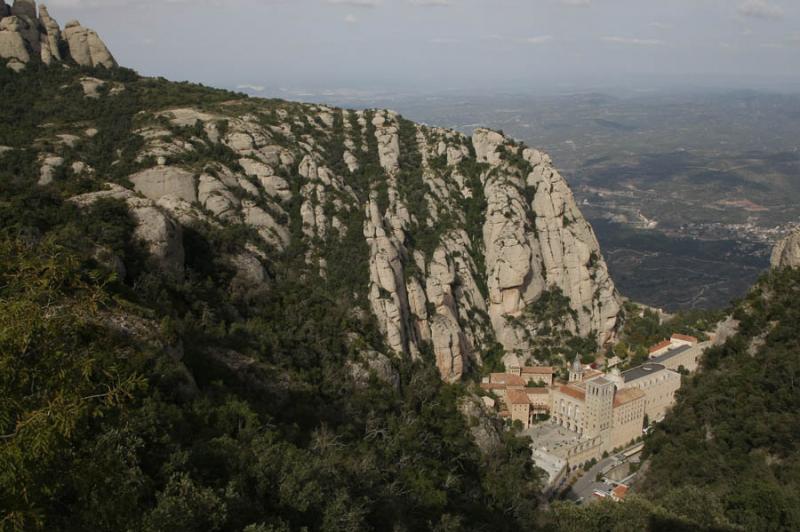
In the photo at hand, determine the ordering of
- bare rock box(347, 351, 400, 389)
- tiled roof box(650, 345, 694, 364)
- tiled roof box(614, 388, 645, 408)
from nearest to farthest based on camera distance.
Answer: bare rock box(347, 351, 400, 389) < tiled roof box(614, 388, 645, 408) < tiled roof box(650, 345, 694, 364)

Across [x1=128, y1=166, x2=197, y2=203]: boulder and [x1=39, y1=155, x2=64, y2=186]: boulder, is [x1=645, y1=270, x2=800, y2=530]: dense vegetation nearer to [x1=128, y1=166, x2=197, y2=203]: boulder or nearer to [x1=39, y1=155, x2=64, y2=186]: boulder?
[x1=128, y1=166, x2=197, y2=203]: boulder

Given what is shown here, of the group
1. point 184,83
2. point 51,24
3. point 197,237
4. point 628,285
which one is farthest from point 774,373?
point 628,285

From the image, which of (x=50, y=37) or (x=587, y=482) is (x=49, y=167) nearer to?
(x=50, y=37)

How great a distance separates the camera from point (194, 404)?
19781mm

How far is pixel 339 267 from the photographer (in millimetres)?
52500

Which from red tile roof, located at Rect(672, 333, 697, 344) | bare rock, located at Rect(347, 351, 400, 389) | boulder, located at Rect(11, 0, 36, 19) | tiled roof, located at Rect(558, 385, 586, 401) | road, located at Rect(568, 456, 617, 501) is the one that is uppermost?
boulder, located at Rect(11, 0, 36, 19)

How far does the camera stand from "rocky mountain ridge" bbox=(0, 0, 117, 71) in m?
56.7

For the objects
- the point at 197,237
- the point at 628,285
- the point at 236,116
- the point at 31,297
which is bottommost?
the point at 628,285

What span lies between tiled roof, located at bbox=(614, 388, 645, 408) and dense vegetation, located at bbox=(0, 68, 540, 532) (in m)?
12.8

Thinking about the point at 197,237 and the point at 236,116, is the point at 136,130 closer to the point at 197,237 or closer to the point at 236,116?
the point at 236,116

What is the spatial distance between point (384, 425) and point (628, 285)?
92944mm

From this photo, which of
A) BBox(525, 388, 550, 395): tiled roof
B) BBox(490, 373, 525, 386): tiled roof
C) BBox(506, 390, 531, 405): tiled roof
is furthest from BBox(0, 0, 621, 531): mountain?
BBox(525, 388, 550, 395): tiled roof

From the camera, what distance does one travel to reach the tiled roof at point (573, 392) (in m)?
47.6

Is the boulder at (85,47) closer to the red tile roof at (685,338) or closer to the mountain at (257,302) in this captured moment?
the mountain at (257,302)
